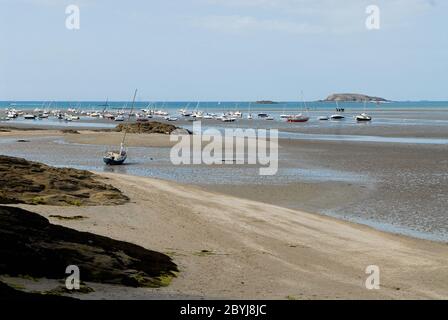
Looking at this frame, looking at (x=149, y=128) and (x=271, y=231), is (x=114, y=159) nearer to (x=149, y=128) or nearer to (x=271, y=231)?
(x=271, y=231)

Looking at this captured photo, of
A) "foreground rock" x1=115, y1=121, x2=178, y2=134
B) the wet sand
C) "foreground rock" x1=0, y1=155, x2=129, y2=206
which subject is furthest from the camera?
"foreground rock" x1=115, y1=121, x2=178, y2=134

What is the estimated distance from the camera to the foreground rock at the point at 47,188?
19.5 meters

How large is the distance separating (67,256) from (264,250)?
19.6ft

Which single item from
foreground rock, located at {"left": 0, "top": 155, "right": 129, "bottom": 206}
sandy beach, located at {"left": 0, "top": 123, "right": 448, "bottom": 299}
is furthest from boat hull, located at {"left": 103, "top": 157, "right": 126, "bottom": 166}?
foreground rock, located at {"left": 0, "top": 155, "right": 129, "bottom": 206}

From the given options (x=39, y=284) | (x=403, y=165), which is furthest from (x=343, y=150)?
(x=39, y=284)

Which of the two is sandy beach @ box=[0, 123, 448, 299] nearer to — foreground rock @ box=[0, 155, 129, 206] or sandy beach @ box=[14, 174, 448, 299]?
sandy beach @ box=[14, 174, 448, 299]

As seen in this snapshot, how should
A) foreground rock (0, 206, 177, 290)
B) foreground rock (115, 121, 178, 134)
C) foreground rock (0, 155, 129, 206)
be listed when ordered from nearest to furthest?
foreground rock (0, 206, 177, 290) → foreground rock (0, 155, 129, 206) → foreground rock (115, 121, 178, 134)

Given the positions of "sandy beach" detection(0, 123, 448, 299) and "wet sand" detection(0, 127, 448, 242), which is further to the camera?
"wet sand" detection(0, 127, 448, 242)

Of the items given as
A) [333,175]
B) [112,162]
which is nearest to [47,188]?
[112,162]

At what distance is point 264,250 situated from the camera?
15.7 meters

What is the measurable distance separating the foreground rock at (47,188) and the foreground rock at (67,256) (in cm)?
619

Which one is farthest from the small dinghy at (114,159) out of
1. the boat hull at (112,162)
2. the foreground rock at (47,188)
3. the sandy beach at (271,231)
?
the foreground rock at (47,188)

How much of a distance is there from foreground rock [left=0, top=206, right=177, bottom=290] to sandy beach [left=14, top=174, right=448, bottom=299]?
1.87 feet

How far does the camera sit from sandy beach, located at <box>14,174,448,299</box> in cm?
1191
